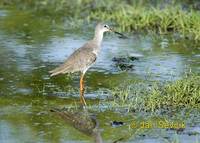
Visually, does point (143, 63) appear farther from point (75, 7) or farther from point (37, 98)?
point (75, 7)

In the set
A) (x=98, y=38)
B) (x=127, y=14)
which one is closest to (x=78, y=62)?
(x=98, y=38)

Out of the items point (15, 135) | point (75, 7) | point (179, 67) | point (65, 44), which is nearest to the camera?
point (15, 135)

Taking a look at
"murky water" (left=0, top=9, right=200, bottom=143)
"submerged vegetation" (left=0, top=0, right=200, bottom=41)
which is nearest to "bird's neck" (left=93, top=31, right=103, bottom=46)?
"murky water" (left=0, top=9, right=200, bottom=143)

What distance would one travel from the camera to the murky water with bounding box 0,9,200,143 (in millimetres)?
7954

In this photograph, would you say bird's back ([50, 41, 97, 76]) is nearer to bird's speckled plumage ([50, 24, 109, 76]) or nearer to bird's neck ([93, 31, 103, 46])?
bird's speckled plumage ([50, 24, 109, 76])

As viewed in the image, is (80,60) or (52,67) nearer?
(80,60)

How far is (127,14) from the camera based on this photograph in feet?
47.0

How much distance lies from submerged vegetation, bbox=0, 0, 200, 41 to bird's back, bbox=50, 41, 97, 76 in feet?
12.3

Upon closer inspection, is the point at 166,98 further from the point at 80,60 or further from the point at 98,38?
the point at 98,38

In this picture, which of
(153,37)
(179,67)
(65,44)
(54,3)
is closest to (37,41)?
(65,44)

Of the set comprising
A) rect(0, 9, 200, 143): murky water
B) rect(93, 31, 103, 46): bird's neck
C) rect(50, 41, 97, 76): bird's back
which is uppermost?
rect(93, 31, 103, 46): bird's neck

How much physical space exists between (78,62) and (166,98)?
1.40 m

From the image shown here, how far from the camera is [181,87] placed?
898cm

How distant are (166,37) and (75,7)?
365cm
